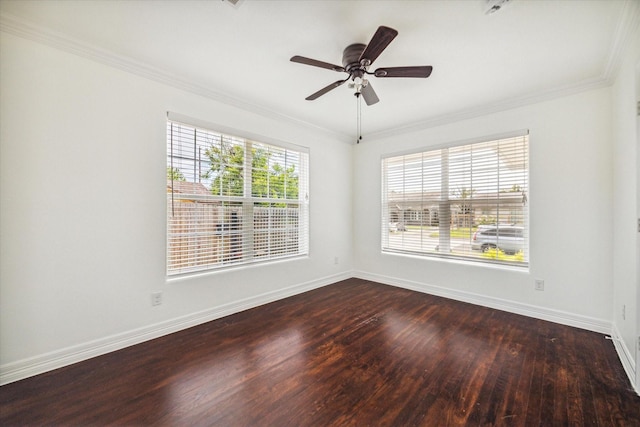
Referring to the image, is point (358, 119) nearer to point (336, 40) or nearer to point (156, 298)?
point (336, 40)

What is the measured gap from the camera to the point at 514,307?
312 centimetres

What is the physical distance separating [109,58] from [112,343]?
2.47 metres

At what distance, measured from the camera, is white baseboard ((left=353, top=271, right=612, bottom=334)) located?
8.71 feet

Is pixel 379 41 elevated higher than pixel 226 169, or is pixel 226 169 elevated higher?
pixel 379 41

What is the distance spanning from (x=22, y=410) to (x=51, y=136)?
1.87 metres

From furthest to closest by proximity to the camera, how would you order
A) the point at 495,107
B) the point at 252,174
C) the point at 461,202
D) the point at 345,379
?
the point at 461,202, the point at 252,174, the point at 495,107, the point at 345,379

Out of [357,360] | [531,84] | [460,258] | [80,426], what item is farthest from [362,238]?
[80,426]

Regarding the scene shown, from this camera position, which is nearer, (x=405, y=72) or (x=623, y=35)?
(x=623, y=35)

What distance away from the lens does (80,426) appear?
1.47m

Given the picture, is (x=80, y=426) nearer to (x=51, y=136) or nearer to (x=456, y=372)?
(x=51, y=136)

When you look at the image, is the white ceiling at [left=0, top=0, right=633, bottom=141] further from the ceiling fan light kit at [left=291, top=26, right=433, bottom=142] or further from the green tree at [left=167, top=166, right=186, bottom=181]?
the green tree at [left=167, top=166, right=186, bottom=181]

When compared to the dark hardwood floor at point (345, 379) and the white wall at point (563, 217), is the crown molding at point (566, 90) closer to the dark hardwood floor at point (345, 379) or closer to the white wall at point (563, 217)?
the white wall at point (563, 217)

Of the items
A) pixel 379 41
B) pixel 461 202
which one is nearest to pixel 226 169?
pixel 379 41

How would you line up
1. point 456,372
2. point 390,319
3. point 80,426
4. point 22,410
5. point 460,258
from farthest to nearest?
point 460,258
point 390,319
point 456,372
point 22,410
point 80,426
